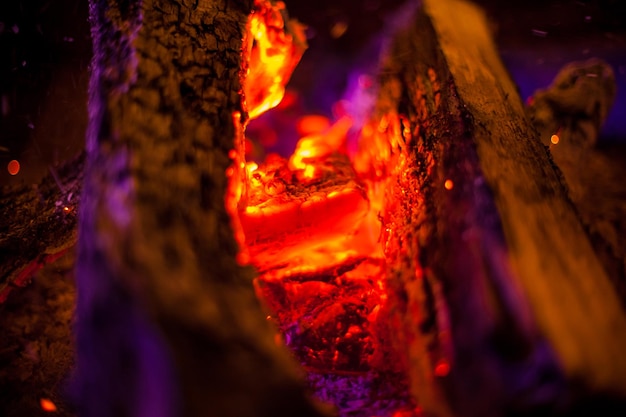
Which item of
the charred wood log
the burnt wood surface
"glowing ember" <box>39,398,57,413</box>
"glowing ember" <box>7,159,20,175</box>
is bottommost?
"glowing ember" <box>39,398,57,413</box>

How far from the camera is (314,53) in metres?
7.44

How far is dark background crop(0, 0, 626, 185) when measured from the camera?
4.14m

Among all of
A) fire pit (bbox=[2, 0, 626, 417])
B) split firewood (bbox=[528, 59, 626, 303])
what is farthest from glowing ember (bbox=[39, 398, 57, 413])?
split firewood (bbox=[528, 59, 626, 303])

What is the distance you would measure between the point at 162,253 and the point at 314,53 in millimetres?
6892

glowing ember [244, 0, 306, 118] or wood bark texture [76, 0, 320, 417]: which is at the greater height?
glowing ember [244, 0, 306, 118]

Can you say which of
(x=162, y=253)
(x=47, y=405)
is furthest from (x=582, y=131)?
(x=47, y=405)

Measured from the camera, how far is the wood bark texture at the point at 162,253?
1346 millimetres

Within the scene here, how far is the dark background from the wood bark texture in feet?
8.69

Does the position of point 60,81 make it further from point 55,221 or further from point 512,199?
point 512,199

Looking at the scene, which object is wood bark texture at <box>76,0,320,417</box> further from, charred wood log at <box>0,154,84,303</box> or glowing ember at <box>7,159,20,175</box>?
glowing ember at <box>7,159,20,175</box>

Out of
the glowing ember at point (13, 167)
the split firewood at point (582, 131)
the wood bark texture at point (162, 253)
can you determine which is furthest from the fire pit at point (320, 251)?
the glowing ember at point (13, 167)

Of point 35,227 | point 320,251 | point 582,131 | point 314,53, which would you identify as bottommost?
point 320,251

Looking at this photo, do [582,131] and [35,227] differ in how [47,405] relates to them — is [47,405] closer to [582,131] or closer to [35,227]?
[35,227]

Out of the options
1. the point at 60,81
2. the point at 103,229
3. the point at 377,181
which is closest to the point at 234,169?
the point at 103,229
